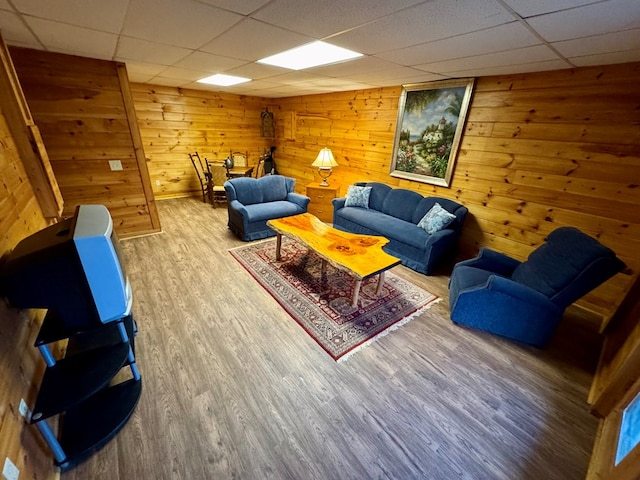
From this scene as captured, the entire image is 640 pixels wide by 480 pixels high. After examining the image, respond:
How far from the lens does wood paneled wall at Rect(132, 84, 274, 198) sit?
5230 mm

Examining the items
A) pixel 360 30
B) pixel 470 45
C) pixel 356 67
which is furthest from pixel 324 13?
pixel 356 67

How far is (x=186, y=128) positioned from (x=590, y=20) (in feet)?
20.5

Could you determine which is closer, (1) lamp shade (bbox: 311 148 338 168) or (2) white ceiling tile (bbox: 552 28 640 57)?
(2) white ceiling tile (bbox: 552 28 640 57)

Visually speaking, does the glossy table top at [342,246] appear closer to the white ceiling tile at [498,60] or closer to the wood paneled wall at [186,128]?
the white ceiling tile at [498,60]

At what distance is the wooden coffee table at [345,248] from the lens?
2406 mm

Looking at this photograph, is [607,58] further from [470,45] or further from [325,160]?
[325,160]

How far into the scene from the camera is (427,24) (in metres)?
1.60

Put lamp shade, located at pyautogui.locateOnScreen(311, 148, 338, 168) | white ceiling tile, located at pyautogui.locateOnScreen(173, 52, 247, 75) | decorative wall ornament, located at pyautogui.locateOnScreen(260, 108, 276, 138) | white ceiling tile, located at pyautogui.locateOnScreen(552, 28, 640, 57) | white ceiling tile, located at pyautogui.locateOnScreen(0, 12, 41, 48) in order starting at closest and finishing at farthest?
1. white ceiling tile, located at pyautogui.locateOnScreen(552, 28, 640, 57)
2. white ceiling tile, located at pyautogui.locateOnScreen(0, 12, 41, 48)
3. white ceiling tile, located at pyautogui.locateOnScreen(173, 52, 247, 75)
4. lamp shade, located at pyautogui.locateOnScreen(311, 148, 338, 168)
5. decorative wall ornament, located at pyautogui.locateOnScreen(260, 108, 276, 138)

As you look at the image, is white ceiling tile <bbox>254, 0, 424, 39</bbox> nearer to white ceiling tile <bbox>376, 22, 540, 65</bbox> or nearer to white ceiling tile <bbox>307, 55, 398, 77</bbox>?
white ceiling tile <bbox>376, 22, 540, 65</bbox>

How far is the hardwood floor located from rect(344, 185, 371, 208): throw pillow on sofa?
2.12m

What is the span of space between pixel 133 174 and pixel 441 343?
13.9ft

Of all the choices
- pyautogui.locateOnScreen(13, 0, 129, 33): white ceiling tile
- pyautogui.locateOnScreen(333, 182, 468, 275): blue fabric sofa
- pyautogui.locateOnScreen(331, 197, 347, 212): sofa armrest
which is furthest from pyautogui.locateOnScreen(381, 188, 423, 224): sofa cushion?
pyautogui.locateOnScreen(13, 0, 129, 33): white ceiling tile

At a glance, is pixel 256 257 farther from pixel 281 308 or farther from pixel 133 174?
pixel 133 174

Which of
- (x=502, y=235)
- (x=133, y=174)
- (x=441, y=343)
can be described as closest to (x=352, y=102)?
(x=502, y=235)
